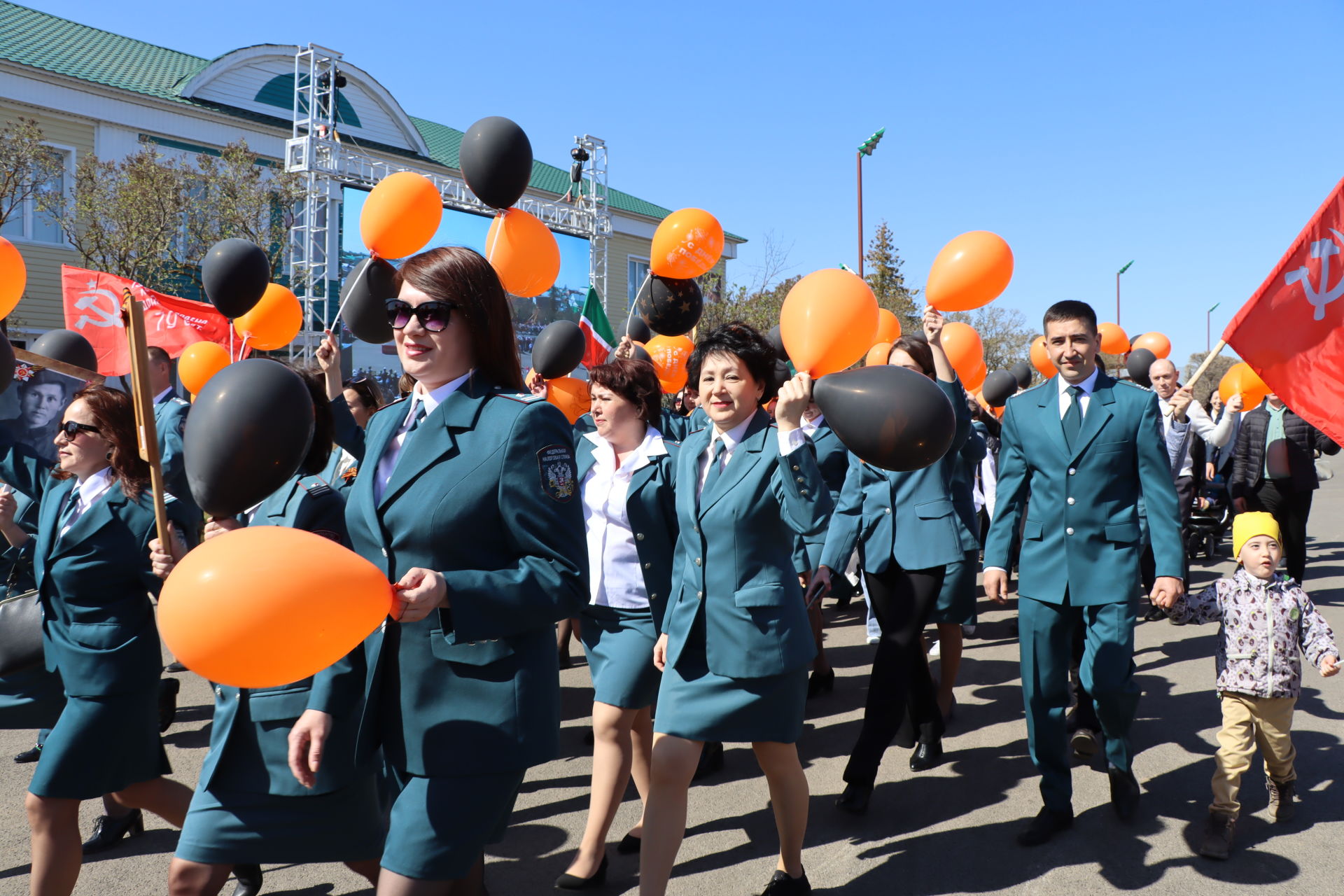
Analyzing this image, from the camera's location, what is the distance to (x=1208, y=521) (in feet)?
40.1

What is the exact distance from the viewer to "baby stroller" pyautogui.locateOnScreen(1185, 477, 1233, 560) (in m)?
12.1

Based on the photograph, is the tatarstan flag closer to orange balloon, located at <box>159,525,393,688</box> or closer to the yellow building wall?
orange balloon, located at <box>159,525,393,688</box>

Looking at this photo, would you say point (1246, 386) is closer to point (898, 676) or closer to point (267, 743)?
point (898, 676)

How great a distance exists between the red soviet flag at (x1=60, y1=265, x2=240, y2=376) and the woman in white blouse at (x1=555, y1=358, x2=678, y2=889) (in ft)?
13.3

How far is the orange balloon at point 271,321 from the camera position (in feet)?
19.4

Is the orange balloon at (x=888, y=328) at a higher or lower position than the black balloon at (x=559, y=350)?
higher

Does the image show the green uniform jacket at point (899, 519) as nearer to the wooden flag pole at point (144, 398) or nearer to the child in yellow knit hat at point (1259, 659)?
the child in yellow knit hat at point (1259, 659)

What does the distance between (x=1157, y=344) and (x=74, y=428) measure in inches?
345

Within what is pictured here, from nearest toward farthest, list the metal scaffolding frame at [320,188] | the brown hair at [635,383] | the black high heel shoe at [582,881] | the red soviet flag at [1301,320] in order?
1. the black high heel shoe at [582,881]
2. the red soviet flag at [1301,320]
3. the brown hair at [635,383]
4. the metal scaffolding frame at [320,188]

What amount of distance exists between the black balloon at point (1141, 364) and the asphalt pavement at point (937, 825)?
406cm

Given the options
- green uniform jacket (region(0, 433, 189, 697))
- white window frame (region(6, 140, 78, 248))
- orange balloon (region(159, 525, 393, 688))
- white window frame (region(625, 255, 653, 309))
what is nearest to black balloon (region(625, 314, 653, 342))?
green uniform jacket (region(0, 433, 189, 697))

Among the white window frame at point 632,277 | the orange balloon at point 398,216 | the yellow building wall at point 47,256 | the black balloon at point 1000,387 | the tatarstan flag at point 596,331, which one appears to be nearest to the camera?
the orange balloon at point 398,216

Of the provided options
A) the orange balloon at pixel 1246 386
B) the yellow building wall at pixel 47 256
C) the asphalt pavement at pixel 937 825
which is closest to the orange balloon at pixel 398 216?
the asphalt pavement at pixel 937 825

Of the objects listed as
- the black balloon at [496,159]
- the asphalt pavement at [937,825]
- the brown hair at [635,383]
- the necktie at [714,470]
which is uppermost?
the black balloon at [496,159]
